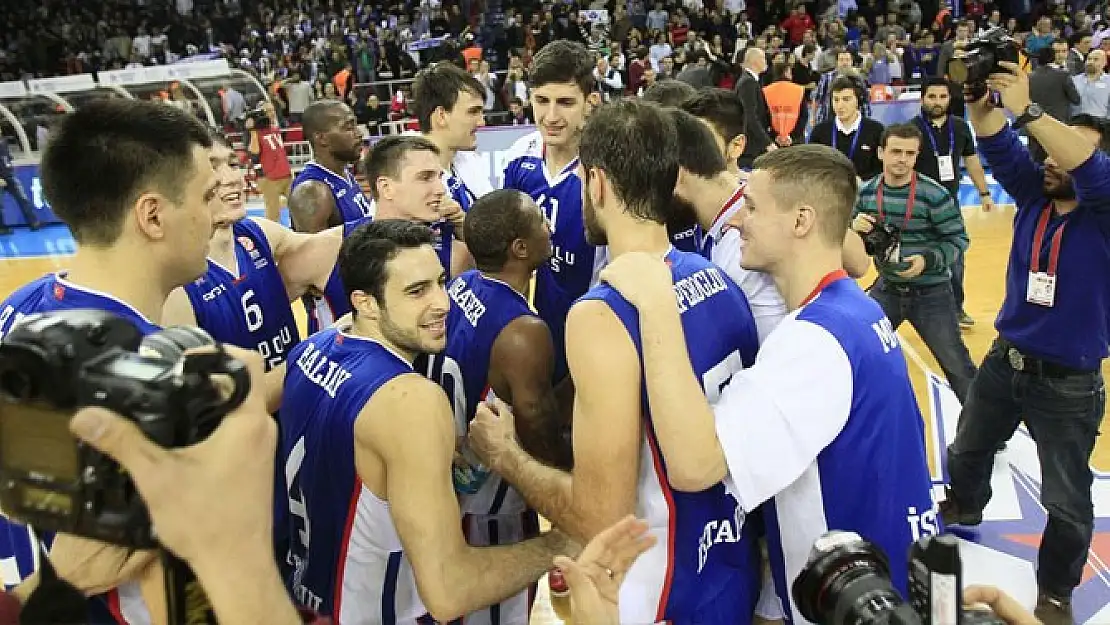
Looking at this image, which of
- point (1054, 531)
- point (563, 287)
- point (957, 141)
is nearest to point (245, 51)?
point (957, 141)

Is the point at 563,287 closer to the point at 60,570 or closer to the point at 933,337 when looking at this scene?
the point at 933,337

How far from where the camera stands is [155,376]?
4.18 ft

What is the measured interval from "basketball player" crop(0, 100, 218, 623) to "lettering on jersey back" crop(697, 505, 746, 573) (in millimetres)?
1415

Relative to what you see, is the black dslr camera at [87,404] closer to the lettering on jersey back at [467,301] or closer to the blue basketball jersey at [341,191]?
the lettering on jersey back at [467,301]

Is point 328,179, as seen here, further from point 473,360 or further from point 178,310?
point 473,360

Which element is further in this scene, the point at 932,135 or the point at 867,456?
the point at 932,135

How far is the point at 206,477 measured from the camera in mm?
1289

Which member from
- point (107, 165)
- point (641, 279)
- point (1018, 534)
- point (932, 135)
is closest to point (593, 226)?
point (641, 279)

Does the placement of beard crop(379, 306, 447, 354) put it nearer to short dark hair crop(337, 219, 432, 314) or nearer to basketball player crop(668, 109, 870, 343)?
short dark hair crop(337, 219, 432, 314)

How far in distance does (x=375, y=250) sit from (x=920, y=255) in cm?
394

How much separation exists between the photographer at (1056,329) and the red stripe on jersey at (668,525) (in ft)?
7.98

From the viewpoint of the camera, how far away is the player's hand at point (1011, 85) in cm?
376

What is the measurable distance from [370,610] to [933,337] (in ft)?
14.0

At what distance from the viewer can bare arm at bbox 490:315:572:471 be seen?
334 cm
